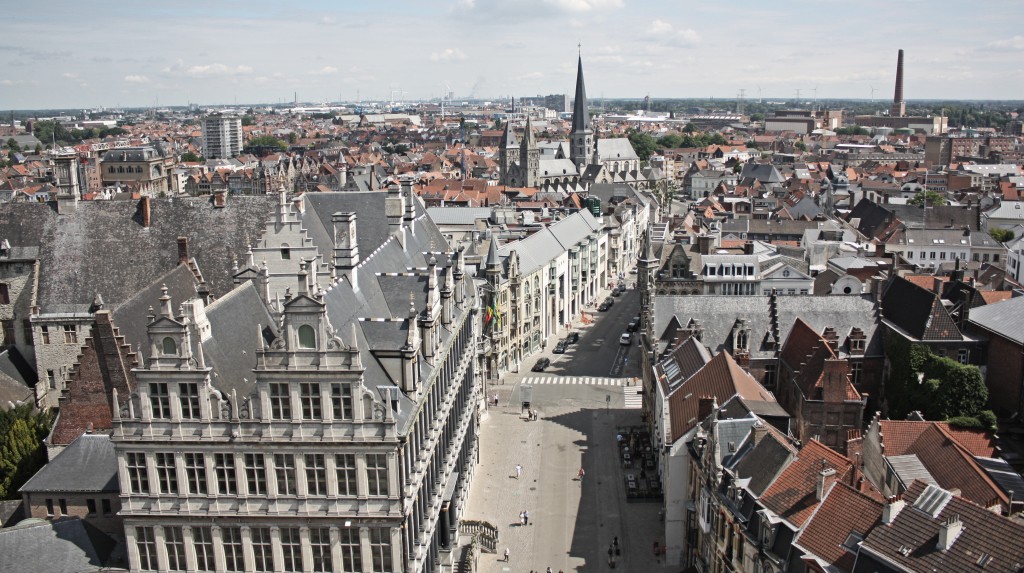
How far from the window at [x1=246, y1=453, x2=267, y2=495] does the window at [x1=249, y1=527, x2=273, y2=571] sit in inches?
74.2

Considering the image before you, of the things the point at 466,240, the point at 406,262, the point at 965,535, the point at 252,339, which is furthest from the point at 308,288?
the point at 466,240

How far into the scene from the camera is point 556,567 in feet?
180

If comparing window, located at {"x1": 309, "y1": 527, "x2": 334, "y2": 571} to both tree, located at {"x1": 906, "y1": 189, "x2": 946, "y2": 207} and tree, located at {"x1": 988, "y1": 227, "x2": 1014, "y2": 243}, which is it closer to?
tree, located at {"x1": 988, "y1": 227, "x2": 1014, "y2": 243}

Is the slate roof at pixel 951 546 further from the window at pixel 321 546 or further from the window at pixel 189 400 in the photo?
the window at pixel 189 400

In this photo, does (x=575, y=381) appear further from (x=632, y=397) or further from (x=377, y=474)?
(x=377, y=474)

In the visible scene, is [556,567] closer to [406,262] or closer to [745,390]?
[745,390]

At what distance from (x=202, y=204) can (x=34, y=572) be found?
106ft

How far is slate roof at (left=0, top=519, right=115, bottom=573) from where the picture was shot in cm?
4175

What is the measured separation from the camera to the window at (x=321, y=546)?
4188cm

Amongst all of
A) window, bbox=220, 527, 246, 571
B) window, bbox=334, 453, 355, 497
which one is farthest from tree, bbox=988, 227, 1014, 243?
window, bbox=220, 527, 246, 571

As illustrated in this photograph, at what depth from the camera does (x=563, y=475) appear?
68375 millimetres

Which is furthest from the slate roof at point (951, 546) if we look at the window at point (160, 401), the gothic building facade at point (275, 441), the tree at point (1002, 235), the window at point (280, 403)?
the tree at point (1002, 235)

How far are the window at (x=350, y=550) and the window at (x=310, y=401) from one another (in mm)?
5752

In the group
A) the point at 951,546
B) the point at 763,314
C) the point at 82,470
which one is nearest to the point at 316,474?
the point at 82,470
